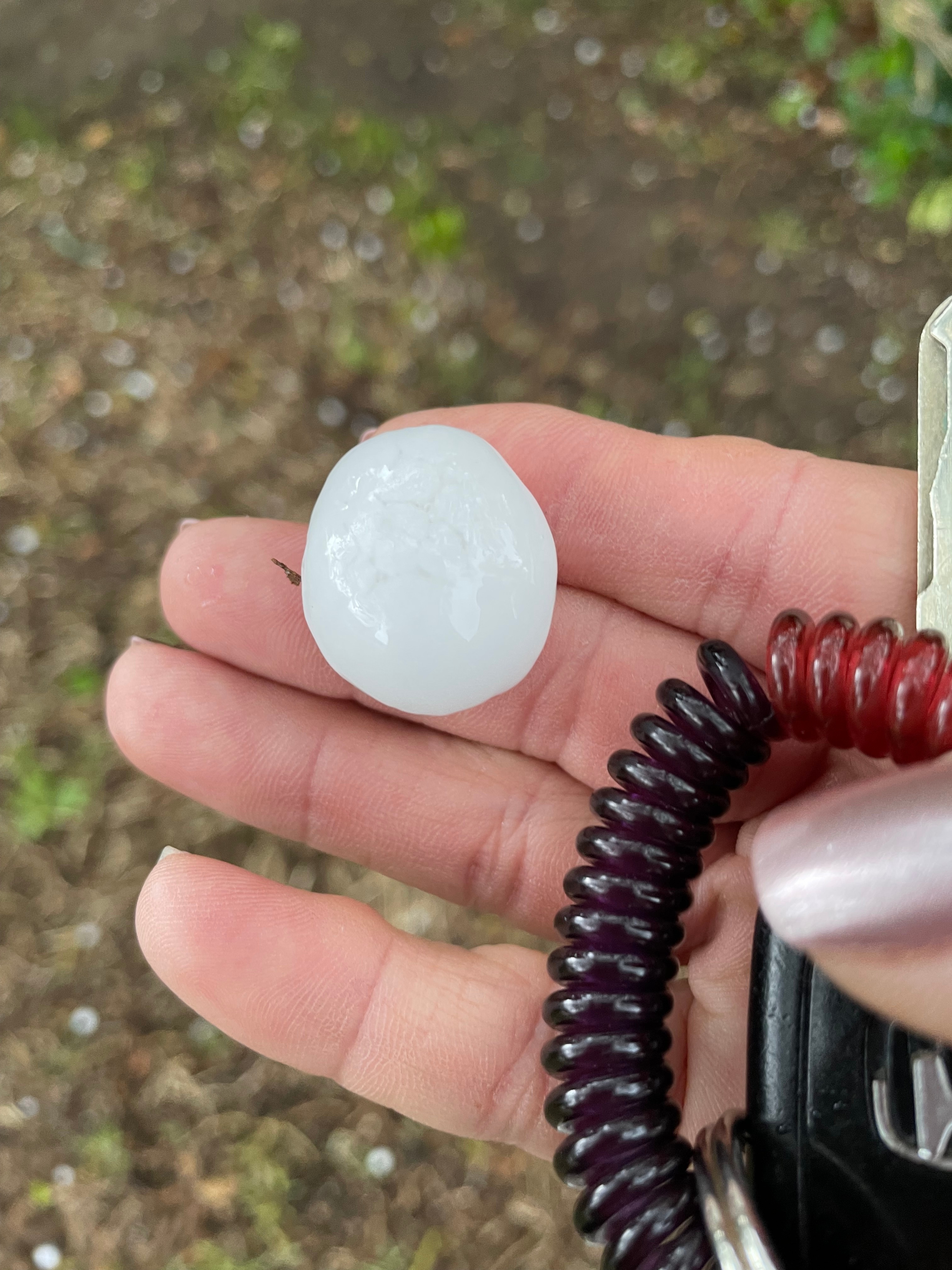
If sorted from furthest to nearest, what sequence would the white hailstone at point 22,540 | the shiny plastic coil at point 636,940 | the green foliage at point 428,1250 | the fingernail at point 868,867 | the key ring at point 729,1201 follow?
the white hailstone at point 22,540
the green foliage at point 428,1250
the shiny plastic coil at point 636,940
the key ring at point 729,1201
the fingernail at point 868,867

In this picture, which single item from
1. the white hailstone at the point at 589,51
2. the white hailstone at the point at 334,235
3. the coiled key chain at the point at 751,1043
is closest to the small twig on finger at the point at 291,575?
the coiled key chain at the point at 751,1043

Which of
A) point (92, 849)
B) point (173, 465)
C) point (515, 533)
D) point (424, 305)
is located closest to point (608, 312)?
point (424, 305)

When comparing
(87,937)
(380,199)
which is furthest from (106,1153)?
(380,199)

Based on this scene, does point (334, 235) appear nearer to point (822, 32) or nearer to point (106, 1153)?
point (822, 32)

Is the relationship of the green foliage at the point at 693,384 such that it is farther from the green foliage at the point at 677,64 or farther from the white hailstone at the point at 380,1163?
the white hailstone at the point at 380,1163

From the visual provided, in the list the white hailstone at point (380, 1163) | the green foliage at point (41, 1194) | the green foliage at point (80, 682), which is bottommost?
the green foliage at point (41, 1194)

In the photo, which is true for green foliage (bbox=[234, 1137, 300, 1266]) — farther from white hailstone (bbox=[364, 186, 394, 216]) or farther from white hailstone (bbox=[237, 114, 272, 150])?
white hailstone (bbox=[237, 114, 272, 150])

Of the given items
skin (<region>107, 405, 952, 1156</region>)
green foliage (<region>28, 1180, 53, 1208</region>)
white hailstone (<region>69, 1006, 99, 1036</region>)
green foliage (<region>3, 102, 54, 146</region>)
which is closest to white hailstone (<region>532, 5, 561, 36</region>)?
green foliage (<region>3, 102, 54, 146</region>)
